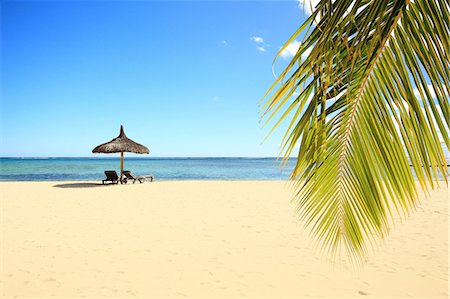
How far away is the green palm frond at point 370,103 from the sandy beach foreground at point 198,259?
256 cm

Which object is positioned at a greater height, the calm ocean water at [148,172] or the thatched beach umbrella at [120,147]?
the thatched beach umbrella at [120,147]

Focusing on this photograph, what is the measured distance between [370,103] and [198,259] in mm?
3793

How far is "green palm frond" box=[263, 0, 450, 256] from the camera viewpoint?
2.83 feet

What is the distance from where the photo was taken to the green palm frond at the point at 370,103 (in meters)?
0.86

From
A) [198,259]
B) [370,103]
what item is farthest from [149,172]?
[370,103]

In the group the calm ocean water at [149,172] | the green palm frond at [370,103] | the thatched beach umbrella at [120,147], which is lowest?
the calm ocean water at [149,172]

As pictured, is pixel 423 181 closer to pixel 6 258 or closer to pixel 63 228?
pixel 6 258

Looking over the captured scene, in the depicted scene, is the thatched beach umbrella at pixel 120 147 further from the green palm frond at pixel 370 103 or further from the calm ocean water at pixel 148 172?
the green palm frond at pixel 370 103

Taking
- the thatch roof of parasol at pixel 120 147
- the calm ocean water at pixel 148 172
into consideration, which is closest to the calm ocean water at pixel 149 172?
the calm ocean water at pixel 148 172

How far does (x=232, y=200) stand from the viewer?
10.4 metres

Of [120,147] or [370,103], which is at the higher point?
[120,147]

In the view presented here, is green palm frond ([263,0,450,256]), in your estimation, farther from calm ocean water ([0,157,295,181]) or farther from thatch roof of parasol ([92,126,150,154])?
thatch roof of parasol ([92,126,150,154])

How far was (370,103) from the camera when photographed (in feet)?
3.48

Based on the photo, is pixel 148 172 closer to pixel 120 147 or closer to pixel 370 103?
pixel 120 147
